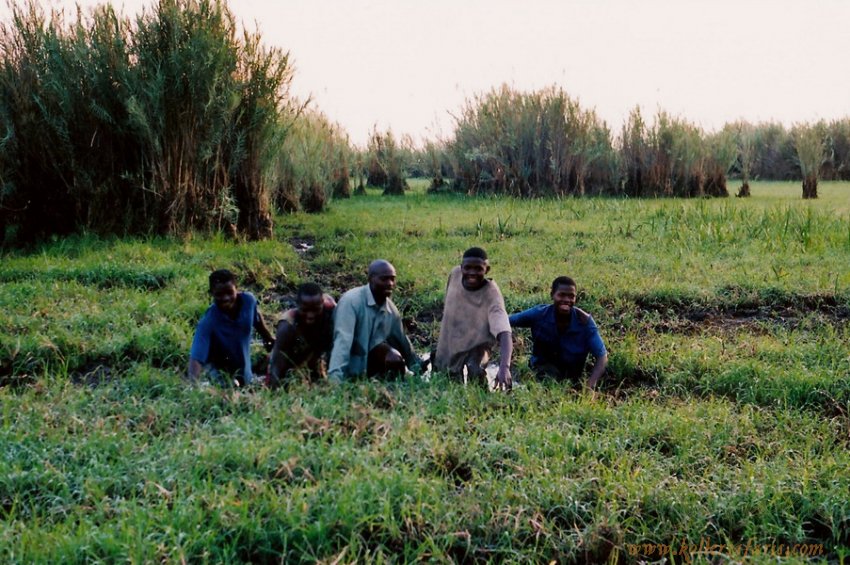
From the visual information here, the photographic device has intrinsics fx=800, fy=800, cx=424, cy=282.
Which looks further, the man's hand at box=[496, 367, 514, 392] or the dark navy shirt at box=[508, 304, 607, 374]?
the dark navy shirt at box=[508, 304, 607, 374]

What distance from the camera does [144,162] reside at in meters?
10.1

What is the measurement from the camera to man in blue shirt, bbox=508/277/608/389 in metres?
5.39

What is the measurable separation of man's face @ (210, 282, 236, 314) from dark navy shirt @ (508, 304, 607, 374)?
6.32 ft

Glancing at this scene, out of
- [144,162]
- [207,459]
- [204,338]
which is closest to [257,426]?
[207,459]

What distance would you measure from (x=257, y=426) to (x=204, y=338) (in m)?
1.34

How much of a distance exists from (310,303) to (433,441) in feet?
5.44

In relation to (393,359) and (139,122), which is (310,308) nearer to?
(393,359)

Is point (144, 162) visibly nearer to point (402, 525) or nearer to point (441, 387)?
point (441, 387)

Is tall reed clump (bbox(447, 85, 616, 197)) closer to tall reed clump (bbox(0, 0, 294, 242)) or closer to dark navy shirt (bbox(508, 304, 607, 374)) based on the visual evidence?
tall reed clump (bbox(0, 0, 294, 242))

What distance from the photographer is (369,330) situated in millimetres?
5402

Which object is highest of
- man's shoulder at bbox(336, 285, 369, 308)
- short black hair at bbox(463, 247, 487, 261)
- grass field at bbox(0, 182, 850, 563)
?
short black hair at bbox(463, 247, 487, 261)

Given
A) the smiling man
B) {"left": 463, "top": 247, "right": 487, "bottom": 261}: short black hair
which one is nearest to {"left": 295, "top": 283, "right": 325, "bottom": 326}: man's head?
the smiling man

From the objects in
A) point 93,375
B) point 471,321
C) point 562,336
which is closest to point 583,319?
point 562,336

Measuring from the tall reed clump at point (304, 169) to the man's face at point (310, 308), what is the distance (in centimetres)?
843
